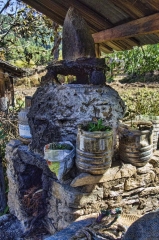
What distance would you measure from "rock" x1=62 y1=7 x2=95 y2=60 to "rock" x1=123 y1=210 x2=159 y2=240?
5.48ft

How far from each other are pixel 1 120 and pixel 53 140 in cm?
299

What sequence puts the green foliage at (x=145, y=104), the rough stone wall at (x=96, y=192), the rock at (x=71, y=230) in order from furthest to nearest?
the green foliage at (x=145, y=104), the rough stone wall at (x=96, y=192), the rock at (x=71, y=230)

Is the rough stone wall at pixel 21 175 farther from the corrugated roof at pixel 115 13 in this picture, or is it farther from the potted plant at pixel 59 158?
the corrugated roof at pixel 115 13

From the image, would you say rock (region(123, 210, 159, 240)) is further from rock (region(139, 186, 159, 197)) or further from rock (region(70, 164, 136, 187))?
rock (region(139, 186, 159, 197))

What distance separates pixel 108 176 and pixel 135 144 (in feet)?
1.28

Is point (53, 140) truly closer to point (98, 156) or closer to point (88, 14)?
point (98, 156)

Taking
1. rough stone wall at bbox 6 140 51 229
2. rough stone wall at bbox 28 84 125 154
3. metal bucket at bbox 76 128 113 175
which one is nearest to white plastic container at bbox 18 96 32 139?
rough stone wall at bbox 6 140 51 229

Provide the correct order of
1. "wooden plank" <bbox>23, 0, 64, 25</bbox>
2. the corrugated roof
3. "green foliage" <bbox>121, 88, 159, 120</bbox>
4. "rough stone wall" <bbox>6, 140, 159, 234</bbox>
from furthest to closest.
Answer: "green foliage" <bbox>121, 88, 159, 120</bbox>
"wooden plank" <bbox>23, 0, 64, 25</bbox>
"rough stone wall" <bbox>6, 140, 159, 234</bbox>
the corrugated roof

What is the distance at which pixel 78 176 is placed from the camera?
207 cm

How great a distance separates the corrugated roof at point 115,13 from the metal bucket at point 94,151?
39.2 inches

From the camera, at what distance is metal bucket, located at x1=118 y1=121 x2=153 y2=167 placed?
231cm

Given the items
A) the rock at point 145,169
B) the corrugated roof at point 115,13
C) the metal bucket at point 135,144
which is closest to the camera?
the corrugated roof at point 115,13

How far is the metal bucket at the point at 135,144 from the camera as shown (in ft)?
7.57

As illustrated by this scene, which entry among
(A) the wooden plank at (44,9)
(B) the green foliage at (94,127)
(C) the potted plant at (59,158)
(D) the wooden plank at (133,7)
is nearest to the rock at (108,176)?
(C) the potted plant at (59,158)
